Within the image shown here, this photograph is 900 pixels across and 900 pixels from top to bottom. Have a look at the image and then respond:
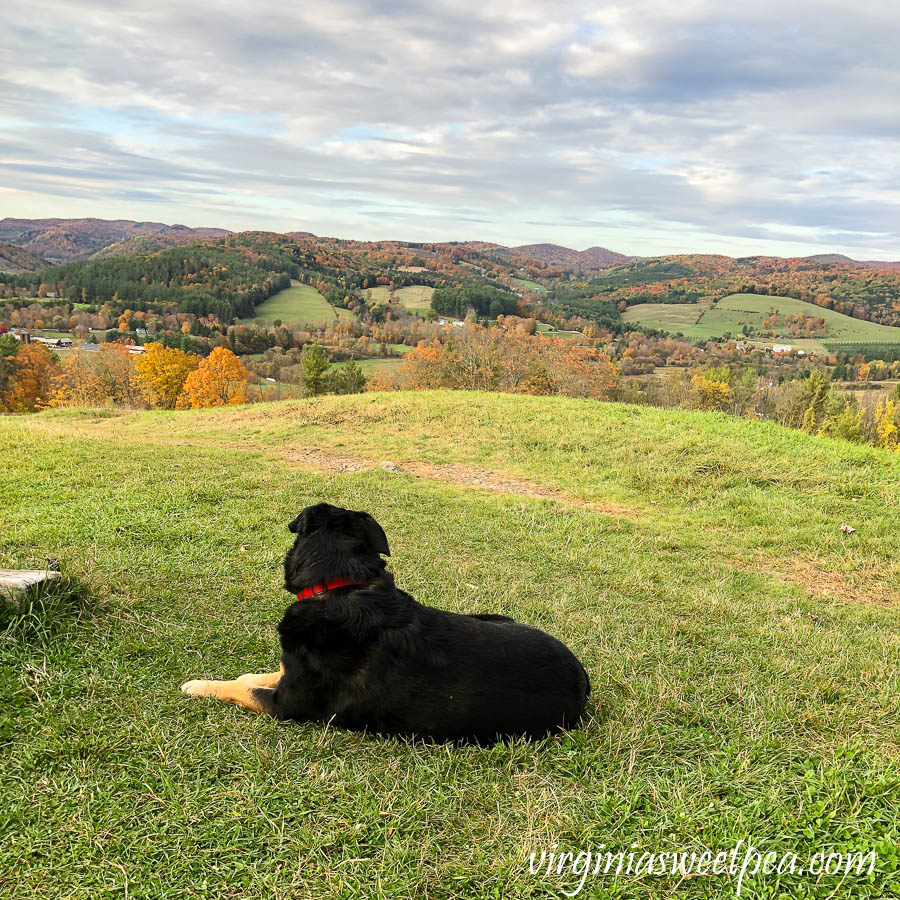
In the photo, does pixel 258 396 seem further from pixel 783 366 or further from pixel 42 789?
pixel 783 366

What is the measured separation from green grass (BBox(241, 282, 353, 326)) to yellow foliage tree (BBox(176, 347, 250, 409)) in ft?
174

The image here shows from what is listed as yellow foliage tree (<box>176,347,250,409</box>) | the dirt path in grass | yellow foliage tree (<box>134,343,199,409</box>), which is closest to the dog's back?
the dirt path in grass

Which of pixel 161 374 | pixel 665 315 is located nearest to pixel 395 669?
pixel 161 374

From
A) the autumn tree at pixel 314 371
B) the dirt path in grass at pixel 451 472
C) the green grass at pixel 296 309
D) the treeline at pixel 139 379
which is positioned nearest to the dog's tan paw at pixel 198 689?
the dirt path in grass at pixel 451 472

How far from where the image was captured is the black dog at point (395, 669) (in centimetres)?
294

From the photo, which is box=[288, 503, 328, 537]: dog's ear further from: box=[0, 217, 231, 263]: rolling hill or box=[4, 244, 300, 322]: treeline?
box=[0, 217, 231, 263]: rolling hill

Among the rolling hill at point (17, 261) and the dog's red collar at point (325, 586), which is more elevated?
the rolling hill at point (17, 261)

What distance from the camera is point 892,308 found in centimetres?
12150

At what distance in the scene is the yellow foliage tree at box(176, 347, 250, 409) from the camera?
152 feet

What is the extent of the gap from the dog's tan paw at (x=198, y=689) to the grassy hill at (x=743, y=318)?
11429 cm

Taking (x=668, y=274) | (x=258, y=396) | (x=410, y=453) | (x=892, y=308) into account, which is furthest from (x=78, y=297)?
(x=892, y=308)

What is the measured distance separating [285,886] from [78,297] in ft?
423

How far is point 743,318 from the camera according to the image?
392 ft

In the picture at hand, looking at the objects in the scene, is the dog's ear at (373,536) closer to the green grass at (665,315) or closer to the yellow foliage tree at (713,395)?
the yellow foliage tree at (713,395)
